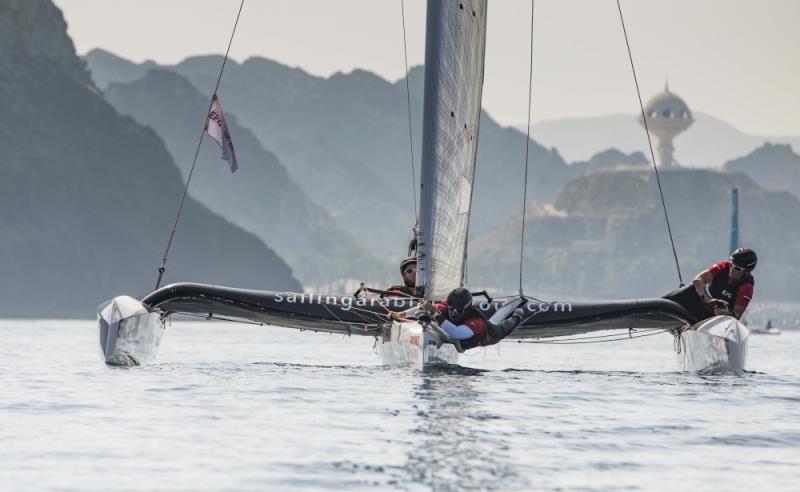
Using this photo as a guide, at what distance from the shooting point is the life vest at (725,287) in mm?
23938

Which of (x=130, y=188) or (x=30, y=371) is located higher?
(x=130, y=188)

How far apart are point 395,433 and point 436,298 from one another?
10.1 meters

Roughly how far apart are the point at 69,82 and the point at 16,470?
581ft

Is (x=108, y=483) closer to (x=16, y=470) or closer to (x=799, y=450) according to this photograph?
(x=16, y=470)

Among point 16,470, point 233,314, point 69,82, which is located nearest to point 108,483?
point 16,470

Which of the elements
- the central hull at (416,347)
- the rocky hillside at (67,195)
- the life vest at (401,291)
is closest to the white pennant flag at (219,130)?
the life vest at (401,291)

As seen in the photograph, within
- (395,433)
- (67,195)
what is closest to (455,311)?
(395,433)

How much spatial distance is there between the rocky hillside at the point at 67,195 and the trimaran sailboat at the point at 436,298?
13683 cm

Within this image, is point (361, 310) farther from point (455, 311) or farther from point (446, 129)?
point (455, 311)

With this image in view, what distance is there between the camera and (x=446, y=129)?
24.7m

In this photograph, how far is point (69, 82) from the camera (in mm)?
183000

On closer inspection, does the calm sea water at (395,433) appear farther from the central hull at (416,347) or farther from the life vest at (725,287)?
the life vest at (725,287)

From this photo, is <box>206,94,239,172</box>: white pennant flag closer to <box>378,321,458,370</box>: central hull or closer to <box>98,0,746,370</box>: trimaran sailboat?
<box>98,0,746,370</box>: trimaran sailboat

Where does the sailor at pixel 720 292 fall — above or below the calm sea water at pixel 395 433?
above
